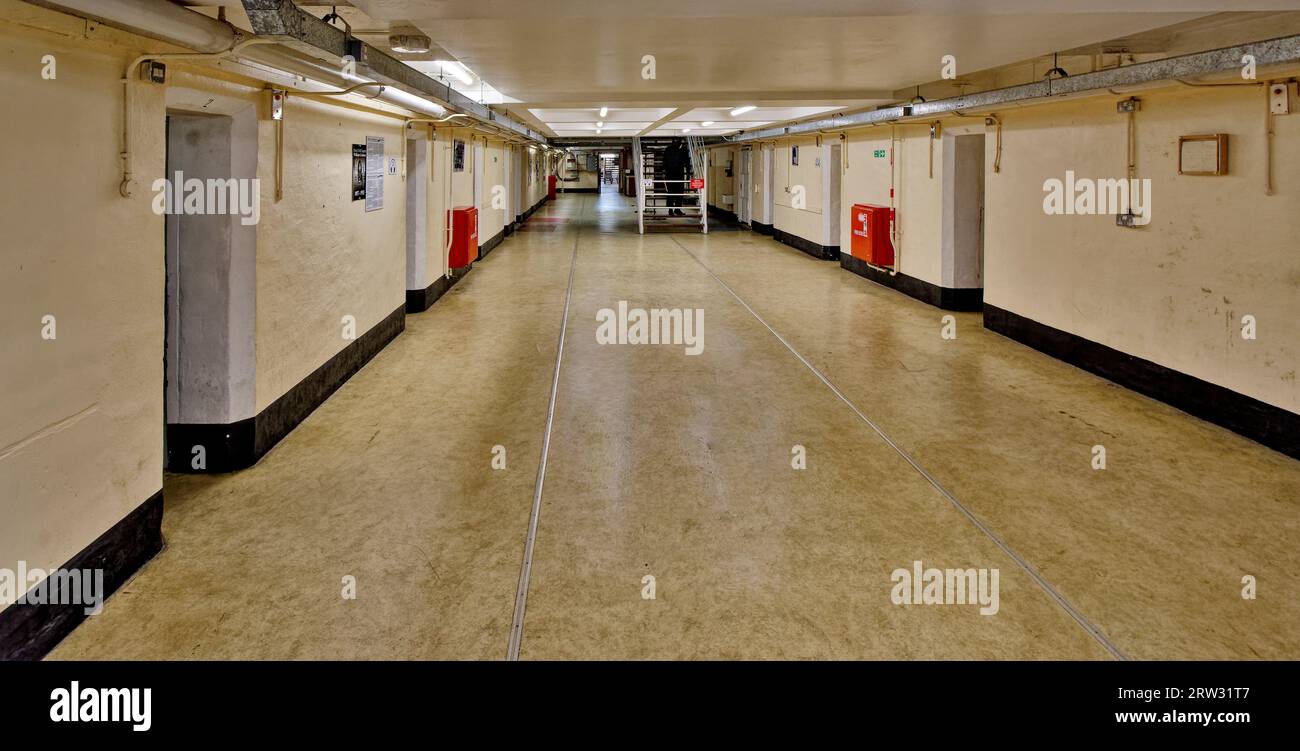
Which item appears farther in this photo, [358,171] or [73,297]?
[358,171]

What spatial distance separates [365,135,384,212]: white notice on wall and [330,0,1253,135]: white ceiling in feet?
3.62

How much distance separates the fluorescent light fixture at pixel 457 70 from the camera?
19.7 ft

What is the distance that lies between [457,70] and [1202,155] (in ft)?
17.7

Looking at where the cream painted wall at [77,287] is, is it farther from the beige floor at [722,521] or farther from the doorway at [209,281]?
the beige floor at [722,521]

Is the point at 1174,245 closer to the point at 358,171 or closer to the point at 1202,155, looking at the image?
the point at 1202,155

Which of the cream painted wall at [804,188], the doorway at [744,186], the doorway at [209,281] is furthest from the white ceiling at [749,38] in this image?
the doorway at [744,186]

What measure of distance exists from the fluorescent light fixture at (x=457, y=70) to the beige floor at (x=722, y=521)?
2354 millimetres

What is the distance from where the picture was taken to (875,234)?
9914mm

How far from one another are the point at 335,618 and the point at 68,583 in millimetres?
872

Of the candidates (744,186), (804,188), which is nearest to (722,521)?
(804,188)

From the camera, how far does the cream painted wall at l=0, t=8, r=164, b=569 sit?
7.52 ft
